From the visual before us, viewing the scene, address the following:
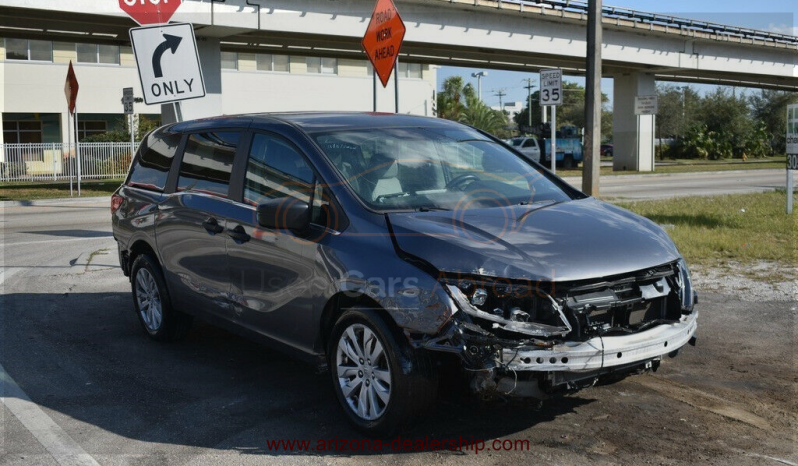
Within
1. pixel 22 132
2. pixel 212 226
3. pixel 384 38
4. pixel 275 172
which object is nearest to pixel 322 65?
pixel 22 132

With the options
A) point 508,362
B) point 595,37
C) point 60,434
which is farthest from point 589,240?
point 595,37

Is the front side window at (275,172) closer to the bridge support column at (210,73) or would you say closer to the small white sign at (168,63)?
the small white sign at (168,63)

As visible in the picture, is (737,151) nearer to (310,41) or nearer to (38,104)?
(310,41)

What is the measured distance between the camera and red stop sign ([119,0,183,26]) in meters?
12.2

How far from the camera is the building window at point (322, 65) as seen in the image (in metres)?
54.9

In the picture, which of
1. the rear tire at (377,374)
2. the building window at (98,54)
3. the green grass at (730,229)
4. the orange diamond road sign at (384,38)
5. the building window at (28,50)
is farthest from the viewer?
the building window at (98,54)

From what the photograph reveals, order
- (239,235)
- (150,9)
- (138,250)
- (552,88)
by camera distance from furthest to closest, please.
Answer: (150,9) → (552,88) → (138,250) → (239,235)

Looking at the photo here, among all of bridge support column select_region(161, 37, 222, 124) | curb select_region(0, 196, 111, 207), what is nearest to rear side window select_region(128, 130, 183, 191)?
curb select_region(0, 196, 111, 207)

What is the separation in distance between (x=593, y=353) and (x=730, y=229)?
951 cm

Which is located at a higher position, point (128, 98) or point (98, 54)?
point (98, 54)

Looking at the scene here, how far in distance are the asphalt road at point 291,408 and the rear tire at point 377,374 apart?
0.15 metres

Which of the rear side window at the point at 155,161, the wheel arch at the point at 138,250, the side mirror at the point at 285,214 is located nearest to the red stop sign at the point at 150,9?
the rear side window at the point at 155,161

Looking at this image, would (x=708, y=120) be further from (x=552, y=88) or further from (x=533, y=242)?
(x=533, y=242)

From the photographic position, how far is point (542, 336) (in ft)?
14.0
